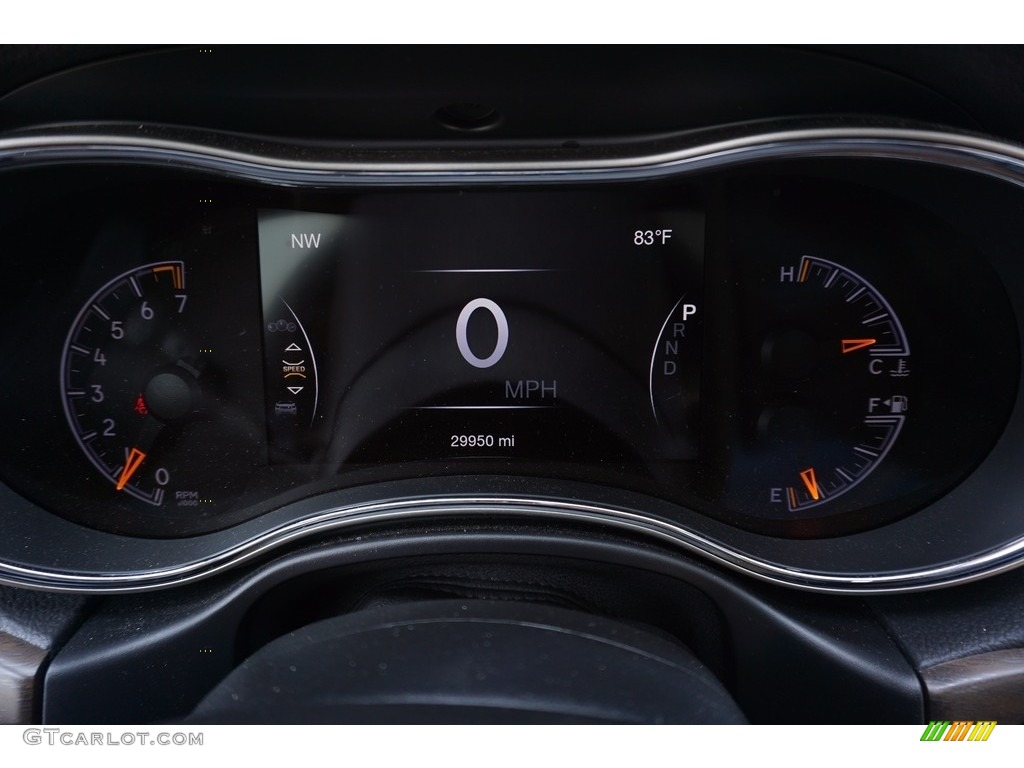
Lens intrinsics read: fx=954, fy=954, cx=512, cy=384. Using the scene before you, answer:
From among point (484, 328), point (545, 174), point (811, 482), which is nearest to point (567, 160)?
point (545, 174)

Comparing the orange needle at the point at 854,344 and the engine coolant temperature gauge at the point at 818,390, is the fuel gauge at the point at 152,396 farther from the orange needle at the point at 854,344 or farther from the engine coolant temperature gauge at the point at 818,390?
the orange needle at the point at 854,344

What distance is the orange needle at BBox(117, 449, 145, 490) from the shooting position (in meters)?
1.50

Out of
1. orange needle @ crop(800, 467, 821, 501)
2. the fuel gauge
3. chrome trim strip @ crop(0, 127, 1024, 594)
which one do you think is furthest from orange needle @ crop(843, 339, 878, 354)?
the fuel gauge

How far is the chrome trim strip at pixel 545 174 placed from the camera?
1.21 meters

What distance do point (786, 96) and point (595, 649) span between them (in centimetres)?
74

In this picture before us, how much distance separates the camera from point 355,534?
1.40 m

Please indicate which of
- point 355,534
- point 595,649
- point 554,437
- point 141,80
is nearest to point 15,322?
point 141,80

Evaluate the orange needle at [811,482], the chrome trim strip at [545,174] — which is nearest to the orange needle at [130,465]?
the chrome trim strip at [545,174]

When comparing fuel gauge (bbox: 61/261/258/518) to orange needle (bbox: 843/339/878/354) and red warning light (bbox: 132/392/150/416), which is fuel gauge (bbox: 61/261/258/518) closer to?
red warning light (bbox: 132/392/150/416)

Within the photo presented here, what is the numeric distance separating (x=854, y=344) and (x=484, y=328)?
566 millimetres

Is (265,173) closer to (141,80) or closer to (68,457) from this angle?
(141,80)

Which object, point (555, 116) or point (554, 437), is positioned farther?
point (554, 437)

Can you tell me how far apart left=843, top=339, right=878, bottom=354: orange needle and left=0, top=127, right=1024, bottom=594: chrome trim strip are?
32cm

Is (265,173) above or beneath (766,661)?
above
